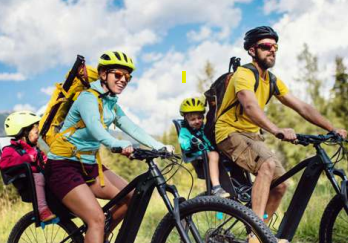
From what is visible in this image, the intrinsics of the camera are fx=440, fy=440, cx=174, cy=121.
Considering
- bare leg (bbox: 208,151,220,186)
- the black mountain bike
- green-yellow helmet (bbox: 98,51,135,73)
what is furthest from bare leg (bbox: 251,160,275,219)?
green-yellow helmet (bbox: 98,51,135,73)

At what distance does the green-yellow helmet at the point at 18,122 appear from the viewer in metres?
4.35

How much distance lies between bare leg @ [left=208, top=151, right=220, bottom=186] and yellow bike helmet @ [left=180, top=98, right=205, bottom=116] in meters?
0.63

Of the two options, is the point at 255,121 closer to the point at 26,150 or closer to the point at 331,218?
the point at 331,218

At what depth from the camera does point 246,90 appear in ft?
13.3

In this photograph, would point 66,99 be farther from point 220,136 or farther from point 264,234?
point 264,234

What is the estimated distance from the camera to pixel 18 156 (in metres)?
4.11

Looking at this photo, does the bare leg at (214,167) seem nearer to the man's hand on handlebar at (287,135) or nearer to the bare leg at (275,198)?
the bare leg at (275,198)

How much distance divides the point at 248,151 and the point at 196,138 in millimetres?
742

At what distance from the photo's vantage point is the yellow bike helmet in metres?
5.09

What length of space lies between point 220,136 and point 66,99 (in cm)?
159

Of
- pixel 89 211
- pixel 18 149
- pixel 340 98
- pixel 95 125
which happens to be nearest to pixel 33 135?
pixel 18 149

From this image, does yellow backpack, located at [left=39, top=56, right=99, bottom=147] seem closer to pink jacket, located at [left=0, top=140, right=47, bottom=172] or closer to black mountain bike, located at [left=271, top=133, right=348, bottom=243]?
pink jacket, located at [left=0, top=140, right=47, bottom=172]

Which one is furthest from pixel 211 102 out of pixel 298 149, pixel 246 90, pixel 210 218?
pixel 298 149

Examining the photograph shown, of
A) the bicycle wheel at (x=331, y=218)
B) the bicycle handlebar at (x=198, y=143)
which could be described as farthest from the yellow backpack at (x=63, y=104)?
the bicycle wheel at (x=331, y=218)
